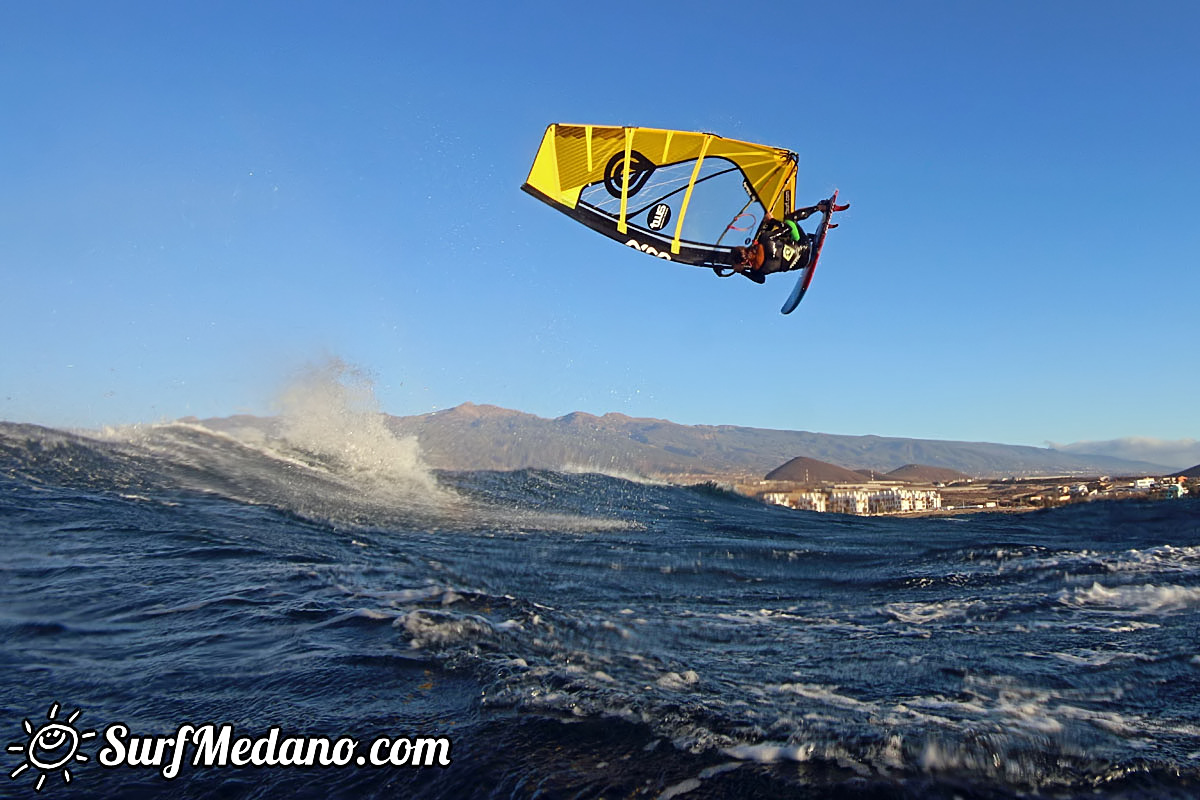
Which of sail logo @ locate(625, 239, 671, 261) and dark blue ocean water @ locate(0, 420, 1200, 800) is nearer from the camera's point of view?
dark blue ocean water @ locate(0, 420, 1200, 800)

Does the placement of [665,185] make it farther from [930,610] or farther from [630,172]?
[930,610]

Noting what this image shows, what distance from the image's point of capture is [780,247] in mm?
12570

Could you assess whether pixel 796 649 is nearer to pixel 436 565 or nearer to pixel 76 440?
pixel 436 565

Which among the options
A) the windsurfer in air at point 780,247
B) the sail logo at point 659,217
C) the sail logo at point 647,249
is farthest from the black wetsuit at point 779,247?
the sail logo at point 659,217

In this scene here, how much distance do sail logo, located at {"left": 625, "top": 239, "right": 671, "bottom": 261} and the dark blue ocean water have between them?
527cm

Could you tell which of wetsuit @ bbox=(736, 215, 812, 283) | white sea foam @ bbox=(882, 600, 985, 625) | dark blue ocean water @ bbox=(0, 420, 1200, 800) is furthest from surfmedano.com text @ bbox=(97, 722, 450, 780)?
wetsuit @ bbox=(736, 215, 812, 283)

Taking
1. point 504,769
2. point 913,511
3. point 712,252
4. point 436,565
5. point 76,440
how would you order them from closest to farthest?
point 504,769
point 436,565
point 712,252
point 76,440
point 913,511

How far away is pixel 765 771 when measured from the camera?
124 inches

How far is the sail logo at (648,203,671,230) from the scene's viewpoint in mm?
13648

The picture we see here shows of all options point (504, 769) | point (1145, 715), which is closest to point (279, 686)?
point (504, 769)

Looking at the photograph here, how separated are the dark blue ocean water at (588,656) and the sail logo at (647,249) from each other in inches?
207

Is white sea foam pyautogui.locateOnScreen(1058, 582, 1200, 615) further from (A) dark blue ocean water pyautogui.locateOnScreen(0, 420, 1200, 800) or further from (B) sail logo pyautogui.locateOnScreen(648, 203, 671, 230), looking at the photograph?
(B) sail logo pyautogui.locateOnScreen(648, 203, 671, 230)

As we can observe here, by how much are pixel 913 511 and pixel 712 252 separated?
26498 mm

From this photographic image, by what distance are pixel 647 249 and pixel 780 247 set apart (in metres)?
2.41
